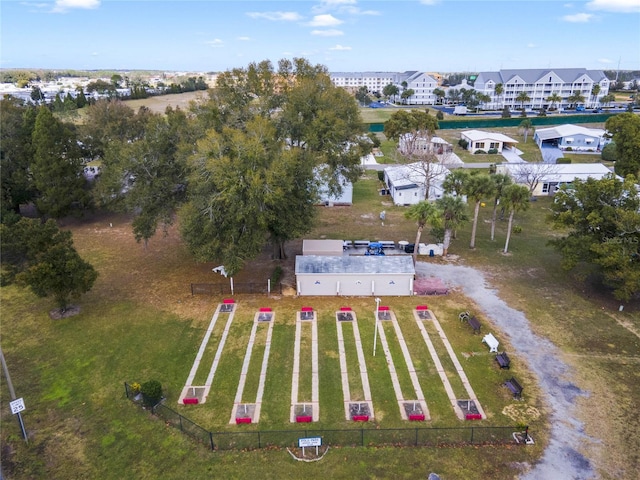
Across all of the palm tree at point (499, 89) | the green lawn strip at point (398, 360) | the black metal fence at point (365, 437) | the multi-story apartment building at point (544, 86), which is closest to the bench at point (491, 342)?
the green lawn strip at point (398, 360)

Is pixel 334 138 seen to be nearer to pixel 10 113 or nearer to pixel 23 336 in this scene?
pixel 23 336

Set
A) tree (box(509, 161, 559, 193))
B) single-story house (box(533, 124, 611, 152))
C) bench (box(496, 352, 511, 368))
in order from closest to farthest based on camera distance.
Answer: bench (box(496, 352, 511, 368)), tree (box(509, 161, 559, 193)), single-story house (box(533, 124, 611, 152))

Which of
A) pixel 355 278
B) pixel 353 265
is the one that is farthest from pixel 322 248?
pixel 355 278

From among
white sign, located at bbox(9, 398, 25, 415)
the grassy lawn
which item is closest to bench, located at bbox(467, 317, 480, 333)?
the grassy lawn

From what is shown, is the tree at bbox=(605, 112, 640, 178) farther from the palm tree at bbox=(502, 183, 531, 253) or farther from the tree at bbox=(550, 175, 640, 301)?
the tree at bbox=(550, 175, 640, 301)

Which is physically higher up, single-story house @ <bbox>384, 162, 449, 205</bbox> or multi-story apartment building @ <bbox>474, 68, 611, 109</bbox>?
Result: multi-story apartment building @ <bbox>474, 68, 611, 109</bbox>


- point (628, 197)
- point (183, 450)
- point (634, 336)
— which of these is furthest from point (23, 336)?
point (628, 197)

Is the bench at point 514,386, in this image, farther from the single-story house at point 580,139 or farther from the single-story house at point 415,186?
the single-story house at point 580,139
